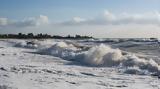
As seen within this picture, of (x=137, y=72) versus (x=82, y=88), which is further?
(x=137, y=72)

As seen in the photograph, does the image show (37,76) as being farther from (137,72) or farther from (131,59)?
(131,59)

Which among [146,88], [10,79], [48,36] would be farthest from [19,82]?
[48,36]

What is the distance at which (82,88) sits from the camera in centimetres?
1089

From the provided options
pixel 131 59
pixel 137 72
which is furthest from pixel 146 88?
pixel 131 59

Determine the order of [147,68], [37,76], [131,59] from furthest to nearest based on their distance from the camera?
[131,59], [147,68], [37,76]

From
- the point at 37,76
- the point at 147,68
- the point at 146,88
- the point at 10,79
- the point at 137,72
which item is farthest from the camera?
the point at 147,68

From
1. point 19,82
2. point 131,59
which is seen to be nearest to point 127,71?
point 131,59

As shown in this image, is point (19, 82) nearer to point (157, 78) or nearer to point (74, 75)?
point (74, 75)

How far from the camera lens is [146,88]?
1088 centimetres

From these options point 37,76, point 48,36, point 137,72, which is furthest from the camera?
point 48,36

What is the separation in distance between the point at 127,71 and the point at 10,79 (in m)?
4.72

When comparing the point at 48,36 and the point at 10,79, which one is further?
the point at 48,36

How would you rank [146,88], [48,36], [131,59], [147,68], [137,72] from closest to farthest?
[146,88] < [137,72] < [147,68] < [131,59] < [48,36]

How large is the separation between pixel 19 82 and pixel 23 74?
1.83 m
